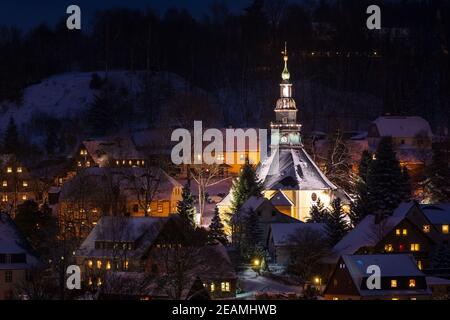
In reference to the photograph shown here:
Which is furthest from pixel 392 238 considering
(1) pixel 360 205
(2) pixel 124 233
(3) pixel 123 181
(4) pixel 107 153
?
(4) pixel 107 153

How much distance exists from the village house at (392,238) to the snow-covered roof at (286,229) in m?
2.57

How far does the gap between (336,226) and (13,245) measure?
16163 mm

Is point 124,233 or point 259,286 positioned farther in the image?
point 124,233

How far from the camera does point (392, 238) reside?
58094mm

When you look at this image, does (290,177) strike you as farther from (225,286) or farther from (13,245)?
(225,286)

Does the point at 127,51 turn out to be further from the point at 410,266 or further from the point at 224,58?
the point at 410,266

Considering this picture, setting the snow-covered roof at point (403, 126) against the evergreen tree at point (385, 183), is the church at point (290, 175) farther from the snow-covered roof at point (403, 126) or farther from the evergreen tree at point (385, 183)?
the snow-covered roof at point (403, 126)

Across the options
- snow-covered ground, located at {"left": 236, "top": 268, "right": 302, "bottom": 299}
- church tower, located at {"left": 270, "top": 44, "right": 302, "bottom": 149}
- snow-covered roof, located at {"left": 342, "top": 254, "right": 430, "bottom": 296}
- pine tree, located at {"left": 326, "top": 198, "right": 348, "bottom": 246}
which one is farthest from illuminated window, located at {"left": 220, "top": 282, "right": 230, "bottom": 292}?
church tower, located at {"left": 270, "top": 44, "right": 302, "bottom": 149}

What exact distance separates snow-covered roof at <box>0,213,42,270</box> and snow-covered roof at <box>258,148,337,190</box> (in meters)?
20.7

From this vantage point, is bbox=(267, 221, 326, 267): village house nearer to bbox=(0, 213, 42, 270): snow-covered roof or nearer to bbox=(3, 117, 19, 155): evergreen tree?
bbox=(0, 213, 42, 270): snow-covered roof

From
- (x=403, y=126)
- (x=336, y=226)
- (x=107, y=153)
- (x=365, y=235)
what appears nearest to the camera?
(x=365, y=235)

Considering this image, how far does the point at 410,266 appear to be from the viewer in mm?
50375

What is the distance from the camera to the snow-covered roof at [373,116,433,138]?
10125 cm

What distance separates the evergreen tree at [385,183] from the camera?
210ft
